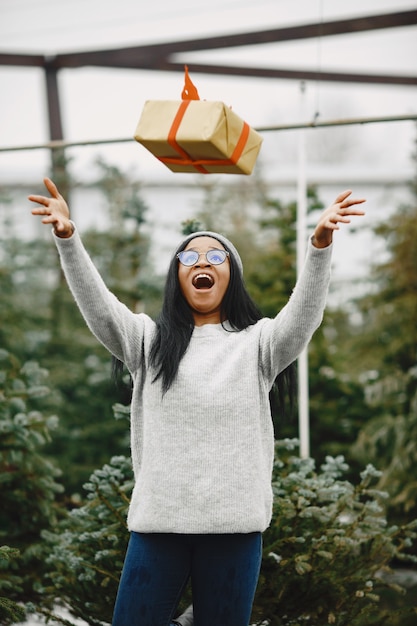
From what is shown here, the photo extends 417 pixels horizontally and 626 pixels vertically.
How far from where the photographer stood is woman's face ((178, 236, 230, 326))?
2266 millimetres

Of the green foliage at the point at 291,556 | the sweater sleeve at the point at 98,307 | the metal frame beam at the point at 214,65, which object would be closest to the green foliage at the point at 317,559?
the green foliage at the point at 291,556

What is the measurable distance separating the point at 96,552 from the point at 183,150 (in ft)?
5.16

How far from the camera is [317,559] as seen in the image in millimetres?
2918

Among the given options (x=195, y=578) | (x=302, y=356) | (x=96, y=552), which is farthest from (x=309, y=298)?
(x=302, y=356)

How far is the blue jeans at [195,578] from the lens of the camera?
2.08 m

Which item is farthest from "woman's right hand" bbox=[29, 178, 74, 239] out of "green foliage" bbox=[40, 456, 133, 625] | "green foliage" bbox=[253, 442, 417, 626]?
"green foliage" bbox=[253, 442, 417, 626]

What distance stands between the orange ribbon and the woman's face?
0.24 m

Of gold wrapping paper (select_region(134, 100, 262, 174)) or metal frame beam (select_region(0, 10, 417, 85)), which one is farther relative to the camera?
metal frame beam (select_region(0, 10, 417, 85))

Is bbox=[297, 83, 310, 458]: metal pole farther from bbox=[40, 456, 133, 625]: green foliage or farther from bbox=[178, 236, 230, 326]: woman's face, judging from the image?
bbox=[178, 236, 230, 326]: woman's face

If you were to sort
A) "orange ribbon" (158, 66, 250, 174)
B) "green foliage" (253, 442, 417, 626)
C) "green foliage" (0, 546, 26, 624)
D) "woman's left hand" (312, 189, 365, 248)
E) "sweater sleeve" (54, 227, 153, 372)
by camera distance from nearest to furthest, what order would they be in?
"woman's left hand" (312, 189, 365, 248)
"sweater sleeve" (54, 227, 153, 372)
"orange ribbon" (158, 66, 250, 174)
"green foliage" (0, 546, 26, 624)
"green foliage" (253, 442, 417, 626)

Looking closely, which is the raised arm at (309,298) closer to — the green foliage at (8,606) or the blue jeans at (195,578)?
the blue jeans at (195,578)

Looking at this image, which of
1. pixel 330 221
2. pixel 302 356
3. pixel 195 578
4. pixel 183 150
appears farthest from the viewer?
pixel 302 356

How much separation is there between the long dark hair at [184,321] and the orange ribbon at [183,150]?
252 mm

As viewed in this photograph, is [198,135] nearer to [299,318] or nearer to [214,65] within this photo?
[299,318]
